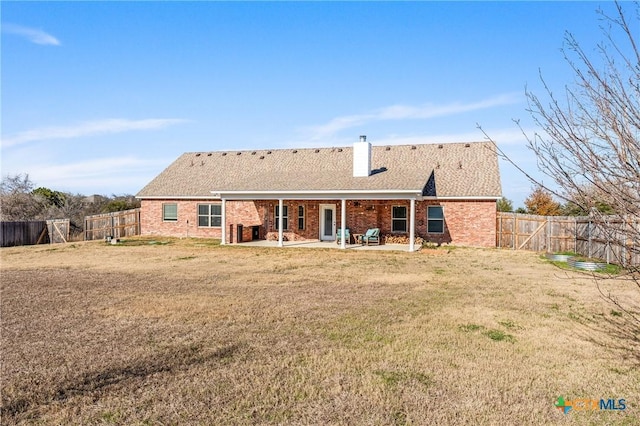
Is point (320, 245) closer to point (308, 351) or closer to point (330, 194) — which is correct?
point (330, 194)

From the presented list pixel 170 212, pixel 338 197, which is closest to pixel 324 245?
pixel 338 197

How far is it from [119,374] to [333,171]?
19.8 metres

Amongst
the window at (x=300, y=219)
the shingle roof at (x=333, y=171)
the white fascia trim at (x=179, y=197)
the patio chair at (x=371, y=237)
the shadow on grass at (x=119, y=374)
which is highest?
the shingle roof at (x=333, y=171)

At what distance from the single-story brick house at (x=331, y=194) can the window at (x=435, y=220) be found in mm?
49

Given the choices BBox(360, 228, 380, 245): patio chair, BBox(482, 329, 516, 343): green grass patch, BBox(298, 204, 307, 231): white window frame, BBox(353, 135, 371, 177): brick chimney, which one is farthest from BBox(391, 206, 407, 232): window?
BBox(482, 329, 516, 343): green grass patch

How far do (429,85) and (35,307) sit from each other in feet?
43.0

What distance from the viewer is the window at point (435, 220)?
21688 mm

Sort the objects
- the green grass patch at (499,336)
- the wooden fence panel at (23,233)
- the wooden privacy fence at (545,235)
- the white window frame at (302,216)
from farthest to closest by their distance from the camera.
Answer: the white window frame at (302,216)
the wooden fence panel at (23,233)
the wooden privacy fence at (545,235)
the green grass patch at (499,336)

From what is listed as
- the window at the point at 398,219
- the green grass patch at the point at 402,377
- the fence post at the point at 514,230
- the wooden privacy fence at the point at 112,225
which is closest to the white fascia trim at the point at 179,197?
the wooden privacy fence at the point at 112,225

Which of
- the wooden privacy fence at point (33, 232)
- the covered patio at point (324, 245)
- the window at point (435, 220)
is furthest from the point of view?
the wooden privacy fence at point (33, 232)

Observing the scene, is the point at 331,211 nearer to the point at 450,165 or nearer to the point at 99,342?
the point at 450,165

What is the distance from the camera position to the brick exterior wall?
69.3 feet

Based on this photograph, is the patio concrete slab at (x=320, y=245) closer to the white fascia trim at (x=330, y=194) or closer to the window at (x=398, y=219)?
the window at (x=398, y=219)

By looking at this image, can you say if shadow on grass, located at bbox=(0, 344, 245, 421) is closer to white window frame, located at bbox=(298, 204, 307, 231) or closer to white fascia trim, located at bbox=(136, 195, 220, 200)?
white window frame, located at bbox=(298, 204, 307, 231)
